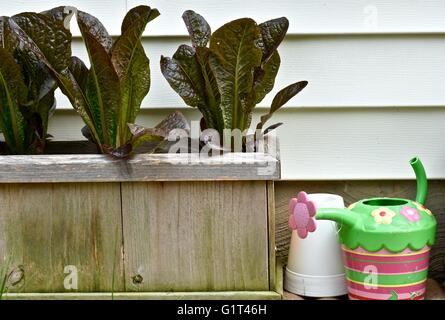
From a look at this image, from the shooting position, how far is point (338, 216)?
4.68 feet

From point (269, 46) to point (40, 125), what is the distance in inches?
23.4

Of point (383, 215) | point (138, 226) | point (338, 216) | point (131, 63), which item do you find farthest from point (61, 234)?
point (383, 215)

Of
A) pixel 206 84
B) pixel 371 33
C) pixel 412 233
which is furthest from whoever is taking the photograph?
pixel 371 33

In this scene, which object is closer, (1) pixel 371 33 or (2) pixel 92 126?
(2) pixel 92 126

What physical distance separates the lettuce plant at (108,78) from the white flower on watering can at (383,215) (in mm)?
511

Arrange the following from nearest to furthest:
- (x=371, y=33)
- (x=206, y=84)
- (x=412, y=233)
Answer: (x=412, y=233)
(x=206, y=84)
(x=371, y=33)

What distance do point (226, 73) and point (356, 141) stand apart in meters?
0.47

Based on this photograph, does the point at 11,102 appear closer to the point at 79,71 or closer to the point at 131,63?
the point at 79,71

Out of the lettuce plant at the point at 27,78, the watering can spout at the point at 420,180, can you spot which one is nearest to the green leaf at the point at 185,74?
the lettuce plant at the point at 27,78

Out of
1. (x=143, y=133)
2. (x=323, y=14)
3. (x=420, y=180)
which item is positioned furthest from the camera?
(x=323, y=14)

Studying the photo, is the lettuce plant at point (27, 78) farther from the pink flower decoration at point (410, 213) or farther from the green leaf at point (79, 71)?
the pink flower decoration at point (410, 213)
